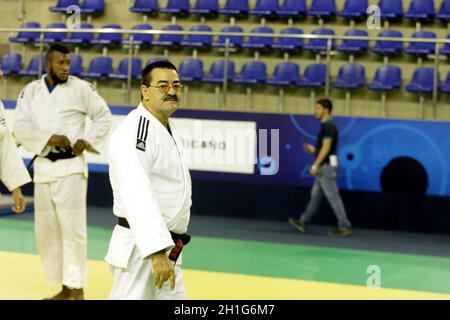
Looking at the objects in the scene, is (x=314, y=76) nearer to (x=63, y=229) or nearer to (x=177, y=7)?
(x=177, y=7)

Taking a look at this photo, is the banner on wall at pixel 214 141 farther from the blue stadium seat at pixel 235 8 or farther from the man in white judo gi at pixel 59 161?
the man in white judo gi at pixel 59 161

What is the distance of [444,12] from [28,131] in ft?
30.2

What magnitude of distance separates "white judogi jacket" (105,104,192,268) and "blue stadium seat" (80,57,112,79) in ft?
33.4

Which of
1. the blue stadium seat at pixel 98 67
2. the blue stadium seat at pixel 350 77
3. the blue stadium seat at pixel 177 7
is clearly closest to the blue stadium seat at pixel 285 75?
the blue stadium seat at pixel 350 77

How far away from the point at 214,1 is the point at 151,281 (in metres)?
11.9

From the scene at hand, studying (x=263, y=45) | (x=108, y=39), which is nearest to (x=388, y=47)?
(x=263, y=45)

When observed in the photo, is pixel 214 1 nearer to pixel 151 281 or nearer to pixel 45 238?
pixel 45 238

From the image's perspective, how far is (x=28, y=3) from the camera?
1669 cm

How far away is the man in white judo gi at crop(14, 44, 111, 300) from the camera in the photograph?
7.36 metres

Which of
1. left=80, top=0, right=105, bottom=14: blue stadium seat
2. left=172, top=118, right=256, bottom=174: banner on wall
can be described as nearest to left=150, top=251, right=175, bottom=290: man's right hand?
left=172, top=118, right=256, bottom=174: banner on wall

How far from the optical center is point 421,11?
14.6 m

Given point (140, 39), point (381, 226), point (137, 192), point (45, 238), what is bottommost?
point (381, 226)

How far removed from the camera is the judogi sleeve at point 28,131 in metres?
7.34
